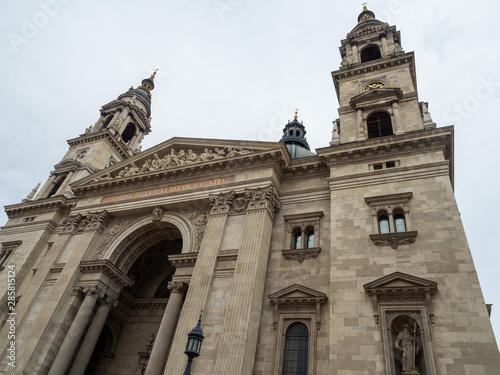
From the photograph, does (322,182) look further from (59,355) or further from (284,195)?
(59,355)

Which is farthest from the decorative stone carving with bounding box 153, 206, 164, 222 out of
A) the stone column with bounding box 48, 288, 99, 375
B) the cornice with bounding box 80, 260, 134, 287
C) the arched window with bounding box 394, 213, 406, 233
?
the arched window with bounding box 394, 213, 406, 233

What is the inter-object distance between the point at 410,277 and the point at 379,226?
3388 millimetres

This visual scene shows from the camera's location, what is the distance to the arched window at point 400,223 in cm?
1710

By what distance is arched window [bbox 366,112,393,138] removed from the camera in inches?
901

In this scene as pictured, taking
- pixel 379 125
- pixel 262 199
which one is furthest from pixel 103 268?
pixel 379 125

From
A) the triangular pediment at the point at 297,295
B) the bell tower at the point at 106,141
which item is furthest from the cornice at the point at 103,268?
the triangular pediment at the point at 297,295

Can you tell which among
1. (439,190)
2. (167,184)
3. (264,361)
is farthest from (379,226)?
(167,184)

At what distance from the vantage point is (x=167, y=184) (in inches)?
961

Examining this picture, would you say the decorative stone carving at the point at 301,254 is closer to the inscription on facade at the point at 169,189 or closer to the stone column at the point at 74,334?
the inscription on facade at the point at 169,189

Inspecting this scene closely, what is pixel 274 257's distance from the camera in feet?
62.8

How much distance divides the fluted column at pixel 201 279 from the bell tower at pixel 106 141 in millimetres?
17453

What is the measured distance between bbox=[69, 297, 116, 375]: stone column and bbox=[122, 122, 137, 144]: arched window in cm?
2591

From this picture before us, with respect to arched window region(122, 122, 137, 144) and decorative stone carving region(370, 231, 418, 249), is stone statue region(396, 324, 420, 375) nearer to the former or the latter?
decorative stone carving region(370, 231, 418, 249)

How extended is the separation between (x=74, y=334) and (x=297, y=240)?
13.6 m
